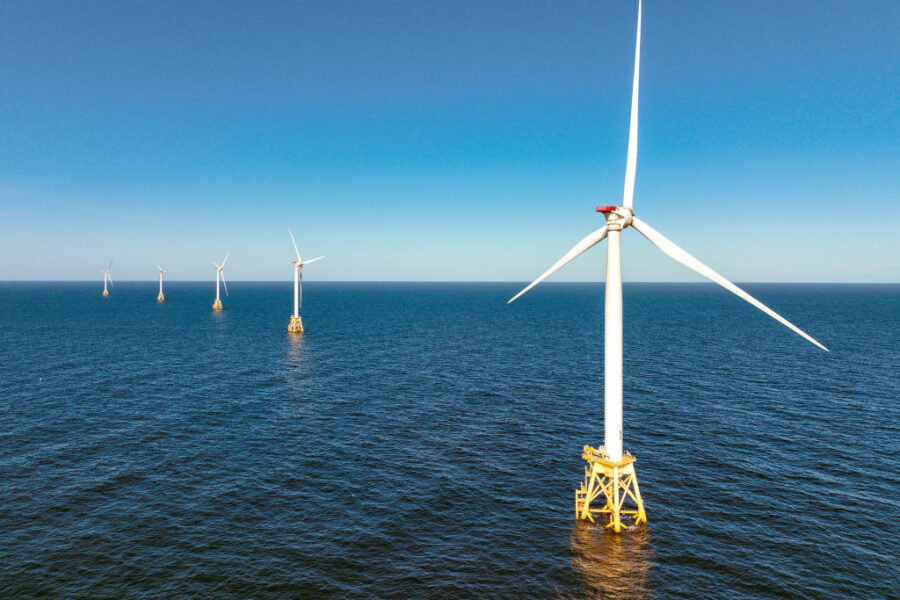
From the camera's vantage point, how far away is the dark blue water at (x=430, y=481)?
3675 centimetres

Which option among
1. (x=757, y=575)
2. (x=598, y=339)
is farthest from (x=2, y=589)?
(x=598, y=339)

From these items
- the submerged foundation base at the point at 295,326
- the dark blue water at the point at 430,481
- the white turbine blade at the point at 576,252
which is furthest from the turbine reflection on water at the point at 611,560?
the submerged foundation base at the point at 295,326

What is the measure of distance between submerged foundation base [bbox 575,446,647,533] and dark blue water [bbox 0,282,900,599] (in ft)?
5.51

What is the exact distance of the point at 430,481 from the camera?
2068 inches

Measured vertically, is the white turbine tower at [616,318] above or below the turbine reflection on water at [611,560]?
above

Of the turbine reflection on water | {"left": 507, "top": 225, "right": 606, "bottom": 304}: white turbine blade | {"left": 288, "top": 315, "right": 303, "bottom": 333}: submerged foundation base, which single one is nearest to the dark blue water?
the turbine reflection on water

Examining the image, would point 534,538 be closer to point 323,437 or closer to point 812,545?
point 812,545

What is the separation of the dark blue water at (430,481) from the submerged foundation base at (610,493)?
5.51ft

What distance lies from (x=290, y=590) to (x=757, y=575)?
118 feet

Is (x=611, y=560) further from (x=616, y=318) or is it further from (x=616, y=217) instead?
(x=616, y=217)

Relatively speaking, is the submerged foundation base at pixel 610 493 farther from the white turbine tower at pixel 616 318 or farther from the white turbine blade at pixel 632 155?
the white turbine blade at pixel 632 155

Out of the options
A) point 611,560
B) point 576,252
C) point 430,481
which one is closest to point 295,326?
point 430,481

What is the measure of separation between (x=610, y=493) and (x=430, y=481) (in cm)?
1945

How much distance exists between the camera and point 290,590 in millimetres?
35219
